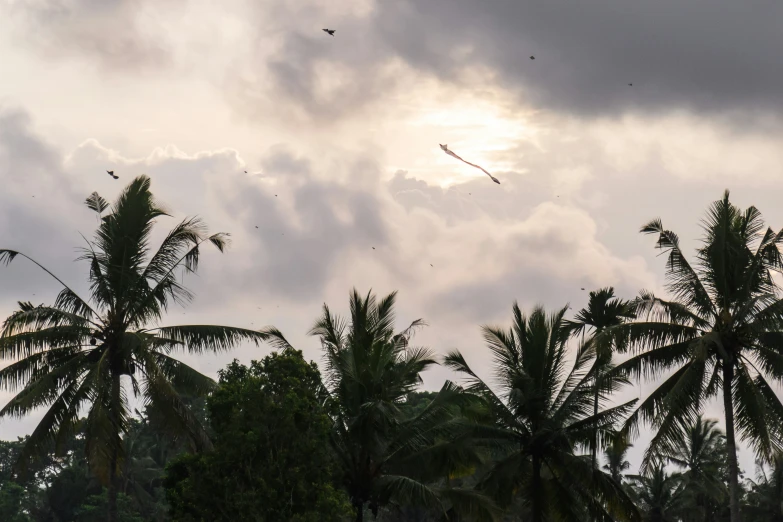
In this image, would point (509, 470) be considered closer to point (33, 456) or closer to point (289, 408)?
point (289, 408)

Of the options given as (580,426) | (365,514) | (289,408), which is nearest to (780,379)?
(580,426)

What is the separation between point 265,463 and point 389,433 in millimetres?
4410

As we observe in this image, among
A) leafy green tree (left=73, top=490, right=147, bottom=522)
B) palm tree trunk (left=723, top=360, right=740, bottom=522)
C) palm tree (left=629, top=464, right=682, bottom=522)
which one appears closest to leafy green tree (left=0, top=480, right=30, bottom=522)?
leafy green tree (left=73, top=490, right=147, bottom=522)

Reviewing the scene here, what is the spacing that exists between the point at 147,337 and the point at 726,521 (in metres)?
49.2

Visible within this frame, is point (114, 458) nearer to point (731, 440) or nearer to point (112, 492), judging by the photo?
point (112, 492)

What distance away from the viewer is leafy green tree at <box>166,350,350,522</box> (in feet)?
85.7

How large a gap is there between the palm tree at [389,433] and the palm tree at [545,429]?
1.37 meters

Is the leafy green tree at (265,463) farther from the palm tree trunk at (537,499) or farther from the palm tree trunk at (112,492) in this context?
the palm tree trunk at (537,499)

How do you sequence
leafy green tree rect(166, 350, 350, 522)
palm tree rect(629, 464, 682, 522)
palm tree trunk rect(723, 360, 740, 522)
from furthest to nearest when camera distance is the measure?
palm tree rect(629, 464, 682, 522) < palm tree trunk rect(723, 360, 740, 522) < leafy green tree rect(166, 350, 350, 522)

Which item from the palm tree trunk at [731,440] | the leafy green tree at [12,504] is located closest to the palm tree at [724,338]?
the palm tree trunk at [731,440]

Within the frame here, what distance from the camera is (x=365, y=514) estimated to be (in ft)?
249

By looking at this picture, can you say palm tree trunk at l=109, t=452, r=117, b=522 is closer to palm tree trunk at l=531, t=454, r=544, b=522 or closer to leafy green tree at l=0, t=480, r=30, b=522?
palm tree trunk at l=531, t=454, r=544, b=522

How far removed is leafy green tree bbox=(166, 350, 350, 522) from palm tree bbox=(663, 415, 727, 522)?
4013cm

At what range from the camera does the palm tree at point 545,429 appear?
102ft
